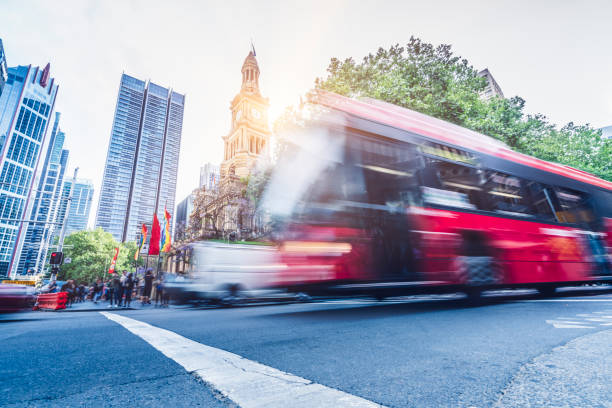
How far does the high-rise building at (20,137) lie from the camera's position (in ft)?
191

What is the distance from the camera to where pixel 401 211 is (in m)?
4.88

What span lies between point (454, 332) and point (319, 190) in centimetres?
311

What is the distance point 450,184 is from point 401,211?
124cm

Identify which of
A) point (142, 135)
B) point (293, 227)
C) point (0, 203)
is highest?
point (142, 135)

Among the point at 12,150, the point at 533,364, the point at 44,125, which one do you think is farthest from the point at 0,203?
the point at 533,364

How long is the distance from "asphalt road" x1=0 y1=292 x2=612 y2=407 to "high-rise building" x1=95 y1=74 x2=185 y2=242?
10244 cm

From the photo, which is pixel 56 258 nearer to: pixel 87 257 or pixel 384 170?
pixel 384 170

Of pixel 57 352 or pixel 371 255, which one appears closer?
pixel 57 352

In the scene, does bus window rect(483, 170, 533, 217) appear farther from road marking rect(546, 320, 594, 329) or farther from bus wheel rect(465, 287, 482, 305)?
road marking rect(546, 320, 594, 329)

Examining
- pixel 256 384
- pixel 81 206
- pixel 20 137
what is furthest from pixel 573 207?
pixel 81 206

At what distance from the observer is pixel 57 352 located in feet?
8.84

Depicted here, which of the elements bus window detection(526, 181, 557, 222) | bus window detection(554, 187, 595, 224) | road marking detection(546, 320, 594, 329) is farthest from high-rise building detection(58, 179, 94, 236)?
road marking detection(546, 320, 594, 329)

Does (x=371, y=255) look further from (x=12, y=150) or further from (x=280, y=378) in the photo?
(x=12, y=150)

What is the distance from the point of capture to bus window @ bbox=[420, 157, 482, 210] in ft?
16.4
